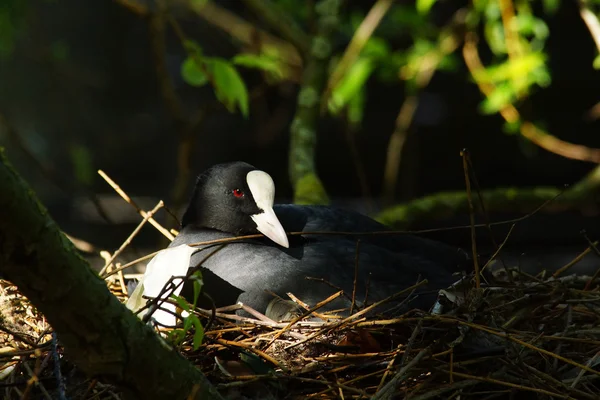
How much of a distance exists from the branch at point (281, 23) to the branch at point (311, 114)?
163 mm

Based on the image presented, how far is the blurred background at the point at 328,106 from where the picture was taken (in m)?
3.62

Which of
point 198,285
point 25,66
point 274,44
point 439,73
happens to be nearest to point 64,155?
point 25,66

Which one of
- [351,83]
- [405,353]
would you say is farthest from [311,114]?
[405,353]

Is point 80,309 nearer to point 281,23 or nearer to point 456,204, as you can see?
point 456,204

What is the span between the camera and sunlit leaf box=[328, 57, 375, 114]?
12.3 ft

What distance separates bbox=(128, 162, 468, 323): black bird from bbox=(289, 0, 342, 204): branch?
16.3 inches

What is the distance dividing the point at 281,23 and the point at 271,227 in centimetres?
144

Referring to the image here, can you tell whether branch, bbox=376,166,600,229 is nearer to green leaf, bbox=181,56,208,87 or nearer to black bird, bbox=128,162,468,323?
black bird, bbox=128,162,468,323

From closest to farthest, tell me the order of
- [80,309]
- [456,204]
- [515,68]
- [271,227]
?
[80,309], [271,227], [456,204], [515,68]

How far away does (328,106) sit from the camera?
4.14 meters

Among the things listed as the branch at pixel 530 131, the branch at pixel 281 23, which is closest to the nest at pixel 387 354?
the branch at pixel 281 23

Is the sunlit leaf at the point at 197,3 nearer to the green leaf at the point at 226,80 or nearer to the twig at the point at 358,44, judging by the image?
the twig at the point at 358,44

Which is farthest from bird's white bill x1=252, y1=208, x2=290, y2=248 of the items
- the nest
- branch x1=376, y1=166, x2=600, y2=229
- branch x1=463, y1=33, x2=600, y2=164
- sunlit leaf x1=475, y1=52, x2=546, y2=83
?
branch x1=463, y1=33, x2=600, y2=164

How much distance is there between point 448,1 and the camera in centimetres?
552
